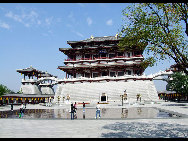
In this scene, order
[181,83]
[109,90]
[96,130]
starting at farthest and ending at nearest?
[109,90] → [181,83] → [96,130]

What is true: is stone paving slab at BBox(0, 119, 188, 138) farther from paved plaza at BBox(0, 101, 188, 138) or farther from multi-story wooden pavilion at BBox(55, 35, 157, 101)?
multi-story wooden pavilion at BBox(55, 35, 157, 101)

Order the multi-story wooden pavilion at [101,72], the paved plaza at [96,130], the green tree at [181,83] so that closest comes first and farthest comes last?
1. the paved plaza at [96,130]
2. the green tree at [181,83]
3. the multi-story wooden pavilion at [101,72]

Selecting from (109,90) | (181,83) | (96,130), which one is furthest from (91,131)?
(181,83)

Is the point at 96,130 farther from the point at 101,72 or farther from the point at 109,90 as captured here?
the point at 101,72

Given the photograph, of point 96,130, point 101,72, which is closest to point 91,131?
point 96,130

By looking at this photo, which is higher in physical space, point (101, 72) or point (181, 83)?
point (101, 72)

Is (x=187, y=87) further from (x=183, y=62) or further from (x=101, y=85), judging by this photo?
(x=183, y=62)

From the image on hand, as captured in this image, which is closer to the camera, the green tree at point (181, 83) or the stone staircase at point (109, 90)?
the green tree at point (181, 83)

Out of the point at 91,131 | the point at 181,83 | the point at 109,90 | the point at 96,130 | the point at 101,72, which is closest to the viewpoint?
the point at 91,131

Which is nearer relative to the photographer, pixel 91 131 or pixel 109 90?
→ pixel 91 131

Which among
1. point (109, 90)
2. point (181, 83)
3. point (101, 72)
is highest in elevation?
point (101, 72)

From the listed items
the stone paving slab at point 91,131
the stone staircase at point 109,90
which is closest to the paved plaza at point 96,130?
the stone paving slab at point 91,131

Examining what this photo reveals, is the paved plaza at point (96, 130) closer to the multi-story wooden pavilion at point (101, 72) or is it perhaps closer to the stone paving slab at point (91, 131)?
the stone paving slab at point (91, 131)

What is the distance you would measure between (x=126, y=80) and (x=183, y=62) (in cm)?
3451
